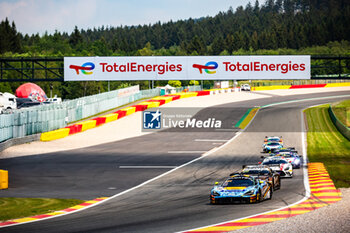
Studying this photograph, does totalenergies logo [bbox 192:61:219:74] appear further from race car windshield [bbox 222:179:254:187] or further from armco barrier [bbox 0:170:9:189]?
race car windshield [bbox 222:179:254:187]

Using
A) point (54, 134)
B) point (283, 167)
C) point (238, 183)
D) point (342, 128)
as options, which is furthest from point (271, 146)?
point (238, 183)

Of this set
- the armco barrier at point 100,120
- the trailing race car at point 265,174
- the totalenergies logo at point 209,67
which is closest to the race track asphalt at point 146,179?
the trailing race car at point 265,174

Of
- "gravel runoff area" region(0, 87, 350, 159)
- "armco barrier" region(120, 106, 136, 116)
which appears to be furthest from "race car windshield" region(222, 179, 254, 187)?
"armco barrier" region(120, 106, 136, 116)

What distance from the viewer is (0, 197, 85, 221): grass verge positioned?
1948 centimetres

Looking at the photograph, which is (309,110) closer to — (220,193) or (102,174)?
(102,174)

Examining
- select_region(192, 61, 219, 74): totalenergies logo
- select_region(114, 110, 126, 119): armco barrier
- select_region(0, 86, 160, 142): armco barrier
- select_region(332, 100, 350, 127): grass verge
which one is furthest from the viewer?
select_region(114, 110, 126, 119): armco barrier

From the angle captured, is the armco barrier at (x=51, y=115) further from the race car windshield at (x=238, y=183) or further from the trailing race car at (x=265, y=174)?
the race car windshield at (x=238, y=183)

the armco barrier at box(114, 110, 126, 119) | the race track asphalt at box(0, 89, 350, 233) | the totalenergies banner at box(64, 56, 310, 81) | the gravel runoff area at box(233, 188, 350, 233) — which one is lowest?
the race track asphalt at box(0, 89, 350, 233)

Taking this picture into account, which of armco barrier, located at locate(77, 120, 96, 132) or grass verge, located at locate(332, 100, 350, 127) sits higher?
grass verge, located at locate(332, 100, 350, 127)

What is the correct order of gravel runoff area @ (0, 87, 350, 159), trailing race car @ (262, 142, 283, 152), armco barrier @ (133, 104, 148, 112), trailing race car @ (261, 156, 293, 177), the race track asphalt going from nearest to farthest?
the race track asphalt < trailing race car @ (261, 156, 293, 177) < trailing race car @ (262, 142, 283, 152) < gravel runoff area @ (0, 87, 350, 159) < armco barrier @ (133, 104, 148, 112)

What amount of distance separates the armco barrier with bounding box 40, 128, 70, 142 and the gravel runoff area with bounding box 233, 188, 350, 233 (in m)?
32.5

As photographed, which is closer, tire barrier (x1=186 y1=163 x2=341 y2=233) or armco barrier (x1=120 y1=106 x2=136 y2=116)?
tire barrier (x1=186 y1=163 x2=341 y2=233)

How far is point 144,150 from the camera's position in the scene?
4253 cm

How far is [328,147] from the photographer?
44.2 m
